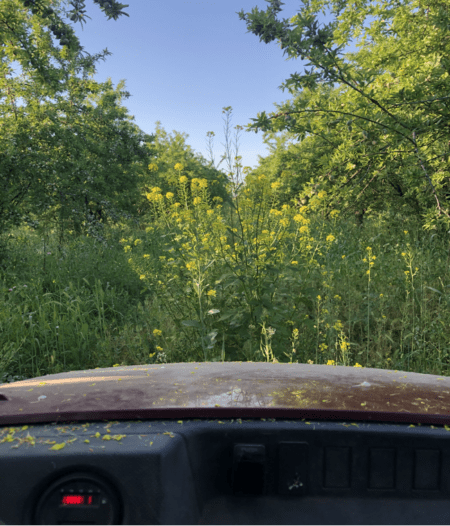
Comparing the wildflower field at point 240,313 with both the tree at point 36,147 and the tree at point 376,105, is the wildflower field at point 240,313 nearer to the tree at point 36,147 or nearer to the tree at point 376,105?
the tree at point 376,105

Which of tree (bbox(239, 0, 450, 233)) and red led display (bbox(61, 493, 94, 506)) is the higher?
tree (bbox(239, 0, 450, 233))

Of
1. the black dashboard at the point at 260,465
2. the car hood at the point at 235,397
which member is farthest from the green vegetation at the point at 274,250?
the black dashboard at the point at 260,465

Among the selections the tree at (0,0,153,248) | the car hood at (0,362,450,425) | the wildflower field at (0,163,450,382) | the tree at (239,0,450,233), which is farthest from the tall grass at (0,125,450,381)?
the tree at (0,0,153,248)

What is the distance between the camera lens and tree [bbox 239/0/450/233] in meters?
4.09

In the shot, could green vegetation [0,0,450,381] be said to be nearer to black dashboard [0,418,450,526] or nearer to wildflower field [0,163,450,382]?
wildflower field [0,163,450,382]

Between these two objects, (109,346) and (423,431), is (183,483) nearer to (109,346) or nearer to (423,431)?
(423,431)

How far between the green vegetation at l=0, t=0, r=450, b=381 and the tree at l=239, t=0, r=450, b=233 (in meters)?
0.03

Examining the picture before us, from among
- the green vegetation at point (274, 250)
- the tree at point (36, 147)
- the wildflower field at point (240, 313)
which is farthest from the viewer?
the tree at point (36, 147)

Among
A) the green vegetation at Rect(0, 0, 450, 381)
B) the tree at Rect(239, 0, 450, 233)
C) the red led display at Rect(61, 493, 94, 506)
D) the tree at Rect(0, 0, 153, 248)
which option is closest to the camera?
the red led display at Rect(61, 493, 94, 506)

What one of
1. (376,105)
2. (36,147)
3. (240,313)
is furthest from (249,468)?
(36,147)

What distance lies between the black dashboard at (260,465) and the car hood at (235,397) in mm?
22

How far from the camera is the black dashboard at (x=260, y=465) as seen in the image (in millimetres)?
860

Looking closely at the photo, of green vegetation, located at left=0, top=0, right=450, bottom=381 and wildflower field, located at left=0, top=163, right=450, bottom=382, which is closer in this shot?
wildflower field, located at left=0, top=163, right=450, bottom=382

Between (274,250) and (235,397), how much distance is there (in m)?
2.57
